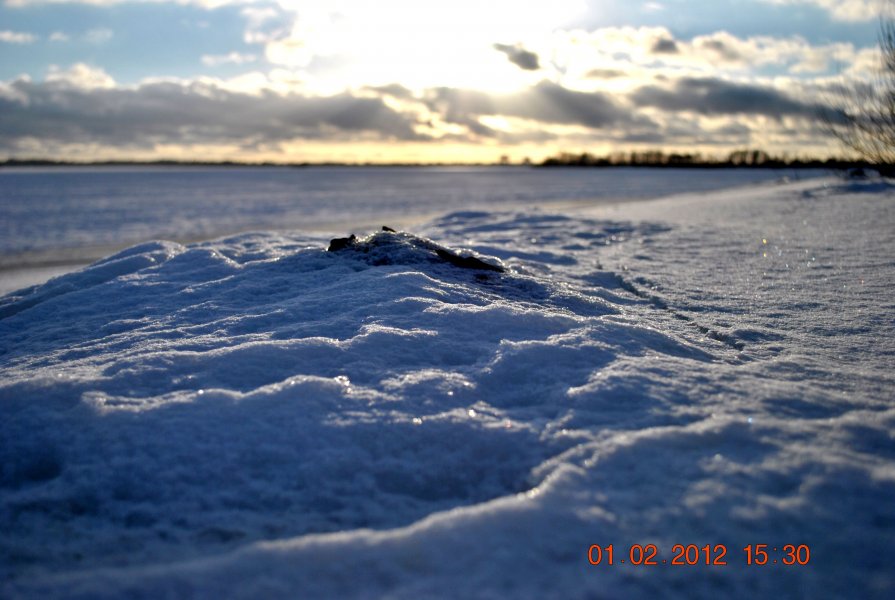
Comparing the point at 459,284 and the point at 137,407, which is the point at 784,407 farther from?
the point at 137,407

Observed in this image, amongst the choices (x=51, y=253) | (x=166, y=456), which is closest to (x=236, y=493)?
(x=166, y=456)

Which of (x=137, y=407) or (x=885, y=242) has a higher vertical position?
(x=885, y=242)

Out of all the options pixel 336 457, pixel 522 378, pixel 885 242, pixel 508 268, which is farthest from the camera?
pixel 885 242

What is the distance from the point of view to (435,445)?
2.37m

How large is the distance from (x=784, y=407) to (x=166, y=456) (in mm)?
2711

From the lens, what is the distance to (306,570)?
67.7 inches

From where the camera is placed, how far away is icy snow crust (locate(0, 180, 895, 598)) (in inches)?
68.1

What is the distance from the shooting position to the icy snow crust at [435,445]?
5.67 feet
